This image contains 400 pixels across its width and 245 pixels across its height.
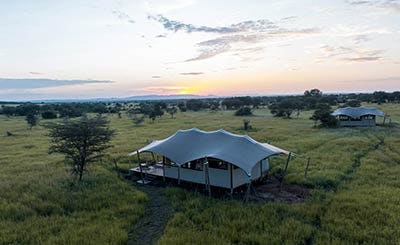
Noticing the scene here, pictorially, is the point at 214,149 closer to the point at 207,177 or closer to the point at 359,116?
the point at 207,177

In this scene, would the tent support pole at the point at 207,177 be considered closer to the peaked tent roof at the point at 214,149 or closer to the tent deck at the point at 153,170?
the peaked tent roof at the point at 214,149

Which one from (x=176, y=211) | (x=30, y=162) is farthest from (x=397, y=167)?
(x=30, y=162)

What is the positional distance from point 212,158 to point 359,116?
37.5 m

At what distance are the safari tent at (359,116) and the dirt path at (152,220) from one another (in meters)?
39.3

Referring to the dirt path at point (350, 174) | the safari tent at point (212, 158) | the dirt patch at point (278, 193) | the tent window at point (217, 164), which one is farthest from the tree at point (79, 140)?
the dirt path at point (350, 174)

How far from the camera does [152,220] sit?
44.8 ft

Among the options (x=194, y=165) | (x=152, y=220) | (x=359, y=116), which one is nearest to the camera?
(x=152, y=220)

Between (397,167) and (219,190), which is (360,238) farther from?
(397,167)

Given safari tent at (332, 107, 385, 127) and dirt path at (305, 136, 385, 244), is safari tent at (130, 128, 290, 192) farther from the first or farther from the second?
Result: safari tent at (332, 107, 385, 127)

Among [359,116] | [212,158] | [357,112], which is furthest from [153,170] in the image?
[357,112]

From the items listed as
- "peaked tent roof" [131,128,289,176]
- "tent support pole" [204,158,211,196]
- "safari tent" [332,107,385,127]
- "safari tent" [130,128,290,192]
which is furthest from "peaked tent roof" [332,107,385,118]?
"tent support pole" [204,158,211,196]

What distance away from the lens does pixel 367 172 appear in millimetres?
20547

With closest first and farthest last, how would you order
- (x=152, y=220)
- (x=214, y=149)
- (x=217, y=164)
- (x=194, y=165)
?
(x=152, y=220) → (x=214, y=149) → (x=217, y=164) → (x=194, y=165)

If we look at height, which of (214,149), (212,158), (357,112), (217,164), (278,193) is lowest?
(278,193)
